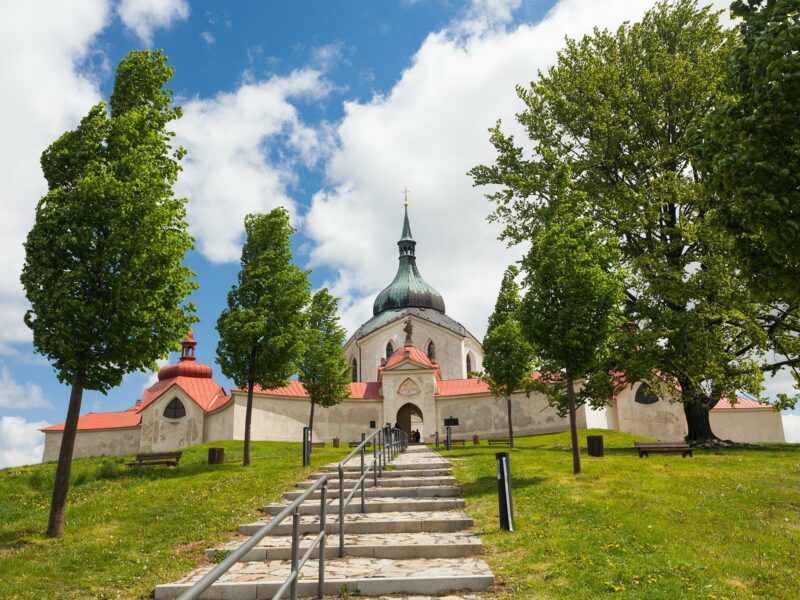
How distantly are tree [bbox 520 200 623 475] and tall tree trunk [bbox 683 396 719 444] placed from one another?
9.79 meters

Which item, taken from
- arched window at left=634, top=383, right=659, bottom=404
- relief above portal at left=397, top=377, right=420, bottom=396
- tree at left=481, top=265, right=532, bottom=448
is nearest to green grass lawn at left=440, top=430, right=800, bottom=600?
tree at left=481, top=265, right=532, bottom=448

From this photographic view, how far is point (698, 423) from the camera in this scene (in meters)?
23.5

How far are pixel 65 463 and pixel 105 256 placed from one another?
4.14 m

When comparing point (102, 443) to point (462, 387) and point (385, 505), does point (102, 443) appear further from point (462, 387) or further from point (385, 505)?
point (385, 505)

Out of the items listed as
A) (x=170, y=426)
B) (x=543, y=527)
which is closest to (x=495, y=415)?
(x=170, y=426)

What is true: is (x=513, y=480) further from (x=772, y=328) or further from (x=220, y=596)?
(x=772, y=328)

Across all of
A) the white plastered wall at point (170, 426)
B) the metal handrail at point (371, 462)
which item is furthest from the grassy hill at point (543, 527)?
the white plastered wall at point (170, 426)

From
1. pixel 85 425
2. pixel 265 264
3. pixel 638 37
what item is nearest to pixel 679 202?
pixel 638 37

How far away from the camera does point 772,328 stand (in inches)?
813

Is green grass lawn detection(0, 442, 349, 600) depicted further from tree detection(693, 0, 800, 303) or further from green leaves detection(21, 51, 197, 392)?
tree detection(693, 0, 800, 303)

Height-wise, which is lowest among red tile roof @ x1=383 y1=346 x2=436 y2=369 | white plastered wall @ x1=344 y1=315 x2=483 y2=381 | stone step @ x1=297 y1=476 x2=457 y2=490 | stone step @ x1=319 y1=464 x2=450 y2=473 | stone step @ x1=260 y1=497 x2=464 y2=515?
stone step @ x1=260 y1=497 x2=464 y2=515

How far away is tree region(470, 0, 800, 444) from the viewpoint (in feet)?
65.6

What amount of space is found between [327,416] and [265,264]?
66.4 feet

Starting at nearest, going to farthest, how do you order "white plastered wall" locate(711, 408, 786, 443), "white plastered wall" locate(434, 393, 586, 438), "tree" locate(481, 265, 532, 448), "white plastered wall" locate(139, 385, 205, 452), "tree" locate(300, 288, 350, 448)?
"tree" locate(481, 265, 532, 448) → "tree" locate(300, 288, 350, 448) → "white plastered wall" locate(711, 408, 786, 443) → "white plastered wall" locate(434, 393, 586, 438) → "white plastered wall" locate(139, 385, 205, 452)
